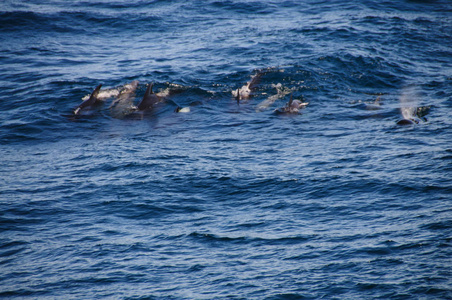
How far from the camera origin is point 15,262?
7875 mm

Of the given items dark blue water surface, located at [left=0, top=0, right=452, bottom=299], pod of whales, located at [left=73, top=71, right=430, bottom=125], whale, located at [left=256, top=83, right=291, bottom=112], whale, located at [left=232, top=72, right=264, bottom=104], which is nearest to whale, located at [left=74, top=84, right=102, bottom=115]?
pod of whales, located at [left=73, top=71, right=430, bottom=125]

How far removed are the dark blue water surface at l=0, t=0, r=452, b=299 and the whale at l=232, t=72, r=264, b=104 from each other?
22 centimetres

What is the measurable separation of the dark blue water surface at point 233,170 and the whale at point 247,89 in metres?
0.22

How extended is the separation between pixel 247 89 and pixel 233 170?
6003mm

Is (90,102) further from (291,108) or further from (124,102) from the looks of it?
(291,108)

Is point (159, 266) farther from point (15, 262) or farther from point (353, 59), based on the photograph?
point (353, 59)

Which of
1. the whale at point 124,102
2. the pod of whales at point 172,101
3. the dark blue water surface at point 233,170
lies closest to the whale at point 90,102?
the pod of whales at point 172,101

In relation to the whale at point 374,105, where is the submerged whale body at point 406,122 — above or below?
below

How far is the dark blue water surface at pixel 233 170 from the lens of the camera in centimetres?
730

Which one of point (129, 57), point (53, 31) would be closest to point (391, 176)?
point (129, 57)

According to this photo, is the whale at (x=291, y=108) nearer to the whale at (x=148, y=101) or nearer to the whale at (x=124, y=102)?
the whale at (x=148, y=101)

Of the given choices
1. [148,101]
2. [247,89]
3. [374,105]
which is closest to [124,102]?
[148,101]

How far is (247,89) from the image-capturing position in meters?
16.3

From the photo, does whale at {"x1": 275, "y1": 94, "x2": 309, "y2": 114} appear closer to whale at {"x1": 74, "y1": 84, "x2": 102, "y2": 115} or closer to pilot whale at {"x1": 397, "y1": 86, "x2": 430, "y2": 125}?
pilot whale at {"x1": 397, "y1": 86, "x2": 430, "y2": 125}
